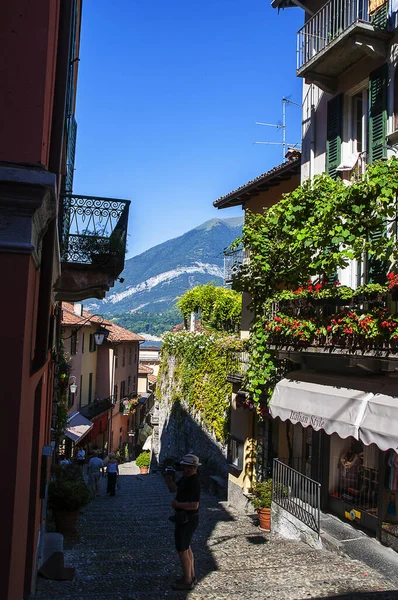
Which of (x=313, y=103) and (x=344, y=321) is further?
(x=313, y=103)

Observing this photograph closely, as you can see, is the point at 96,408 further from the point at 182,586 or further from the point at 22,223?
the point at 22,223

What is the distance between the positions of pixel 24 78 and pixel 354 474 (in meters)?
8.90

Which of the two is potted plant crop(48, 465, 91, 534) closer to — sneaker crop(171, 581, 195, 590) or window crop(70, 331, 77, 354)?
sneaker crop(171, 581, 195, 590)

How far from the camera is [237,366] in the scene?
1747 centimetres

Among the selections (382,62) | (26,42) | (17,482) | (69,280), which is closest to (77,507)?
(69,280)

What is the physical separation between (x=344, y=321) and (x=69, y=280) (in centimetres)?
443

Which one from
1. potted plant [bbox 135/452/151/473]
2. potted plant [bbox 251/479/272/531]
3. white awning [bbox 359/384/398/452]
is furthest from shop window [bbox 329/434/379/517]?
potted plant [bbox 135/452/151/473]

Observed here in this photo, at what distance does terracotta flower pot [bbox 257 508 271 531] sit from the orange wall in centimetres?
926

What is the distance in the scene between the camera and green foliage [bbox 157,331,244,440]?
63.3 ft

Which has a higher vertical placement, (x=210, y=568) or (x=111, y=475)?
(x=210, y=568)

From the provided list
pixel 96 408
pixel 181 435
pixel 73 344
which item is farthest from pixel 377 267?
pixel 96 408

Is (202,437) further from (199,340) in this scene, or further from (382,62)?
(382,62)

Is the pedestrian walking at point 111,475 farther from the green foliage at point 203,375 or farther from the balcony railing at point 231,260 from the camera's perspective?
the balcony railing at point 231,260

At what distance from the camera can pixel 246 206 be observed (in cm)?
1795
